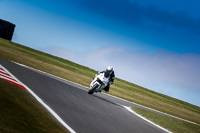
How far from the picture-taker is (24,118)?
5.18 meters

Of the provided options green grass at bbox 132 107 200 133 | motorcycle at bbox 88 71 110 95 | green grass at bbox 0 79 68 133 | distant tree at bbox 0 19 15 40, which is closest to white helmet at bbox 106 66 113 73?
motorcycle at bbox 88 71 110 95

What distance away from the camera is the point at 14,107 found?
5707 millimetres

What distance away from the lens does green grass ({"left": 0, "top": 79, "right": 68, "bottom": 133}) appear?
4496 millimetres

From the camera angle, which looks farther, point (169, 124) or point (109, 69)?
point (109, 69)

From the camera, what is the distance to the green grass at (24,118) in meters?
4.50

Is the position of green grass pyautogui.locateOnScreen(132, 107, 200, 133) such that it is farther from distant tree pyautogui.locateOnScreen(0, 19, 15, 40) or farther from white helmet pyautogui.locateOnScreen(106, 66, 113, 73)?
distant tree pyautogui.locateOnScreen(0, 19, 15, 40)

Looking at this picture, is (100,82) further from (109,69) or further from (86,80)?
(86,80)

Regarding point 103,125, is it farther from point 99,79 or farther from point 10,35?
point 10,35

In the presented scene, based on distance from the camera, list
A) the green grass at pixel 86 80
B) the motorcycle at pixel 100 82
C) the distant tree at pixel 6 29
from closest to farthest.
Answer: the motorcycle at pixel 100 82
the green grass at pixel 86 80
the distant tree at pixel 6 29

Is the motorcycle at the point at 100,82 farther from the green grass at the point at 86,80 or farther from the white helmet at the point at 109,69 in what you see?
the green grass at the point at 86,80

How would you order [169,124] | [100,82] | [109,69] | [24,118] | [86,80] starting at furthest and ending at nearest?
1. [86,80]
2. [109,69]
3. [100,82]
4. [169,124]
5. [24,118]

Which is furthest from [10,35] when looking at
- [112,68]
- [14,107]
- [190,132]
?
[14,107]

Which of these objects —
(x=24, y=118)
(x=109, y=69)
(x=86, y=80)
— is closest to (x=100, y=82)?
(x=109, y=69)

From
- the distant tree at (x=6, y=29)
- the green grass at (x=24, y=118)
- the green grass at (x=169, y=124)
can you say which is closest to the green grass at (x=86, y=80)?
the green grass at (x=169, y=124)
